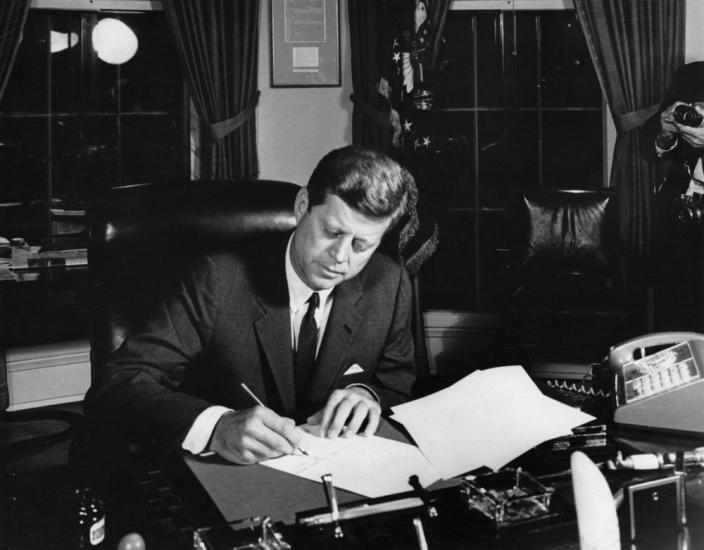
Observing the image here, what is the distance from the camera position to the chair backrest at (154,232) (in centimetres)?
171

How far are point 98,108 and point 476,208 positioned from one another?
213 cm

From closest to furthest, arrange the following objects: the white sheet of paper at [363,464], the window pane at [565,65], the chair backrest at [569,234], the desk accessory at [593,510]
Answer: the desk accessory at [593,510] < the white sheet of paper at [363,464] < the chair backrest at [569,234] < the window pane at [565,65]

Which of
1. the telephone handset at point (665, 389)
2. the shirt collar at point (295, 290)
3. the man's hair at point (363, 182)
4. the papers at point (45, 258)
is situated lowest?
the telephone handset at point (665, 389)

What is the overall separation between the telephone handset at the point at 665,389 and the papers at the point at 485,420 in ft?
0.30

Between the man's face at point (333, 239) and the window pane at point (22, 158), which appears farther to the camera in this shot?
the window pane at point (22, 158)

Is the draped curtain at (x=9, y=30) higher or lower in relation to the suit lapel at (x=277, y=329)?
higher

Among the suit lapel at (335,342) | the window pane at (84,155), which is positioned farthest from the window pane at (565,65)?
the suit lapel at (335,342)

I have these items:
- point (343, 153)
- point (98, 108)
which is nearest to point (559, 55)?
point (98, 108)

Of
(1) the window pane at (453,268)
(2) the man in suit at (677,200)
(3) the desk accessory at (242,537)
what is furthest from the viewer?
(1) the window pane at (453,268)

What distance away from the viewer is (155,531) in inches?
40.3

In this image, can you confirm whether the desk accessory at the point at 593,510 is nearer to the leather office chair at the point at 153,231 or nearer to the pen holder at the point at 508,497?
the pen holder at the point at 508,497

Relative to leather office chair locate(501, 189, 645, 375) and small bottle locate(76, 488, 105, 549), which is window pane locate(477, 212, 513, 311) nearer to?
leather office chair locate(501, 189, 645, 375)

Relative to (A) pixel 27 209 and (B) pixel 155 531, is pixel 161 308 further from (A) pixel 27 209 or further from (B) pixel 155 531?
(A) pixel 27 209

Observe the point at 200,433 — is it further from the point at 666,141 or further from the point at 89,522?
the point at 666,141
